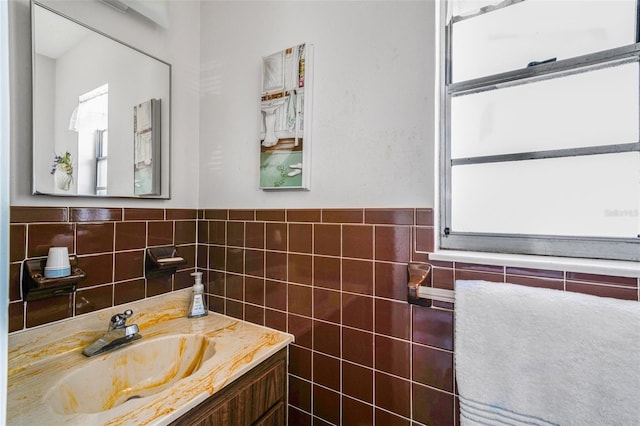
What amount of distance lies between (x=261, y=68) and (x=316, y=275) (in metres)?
0.88

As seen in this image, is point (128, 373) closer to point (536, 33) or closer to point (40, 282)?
point (40, 282)

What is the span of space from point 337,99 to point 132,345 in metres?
1.13

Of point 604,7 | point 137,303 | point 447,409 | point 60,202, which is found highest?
point 604,7

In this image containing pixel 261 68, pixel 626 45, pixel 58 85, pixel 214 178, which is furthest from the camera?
pixel 214 178

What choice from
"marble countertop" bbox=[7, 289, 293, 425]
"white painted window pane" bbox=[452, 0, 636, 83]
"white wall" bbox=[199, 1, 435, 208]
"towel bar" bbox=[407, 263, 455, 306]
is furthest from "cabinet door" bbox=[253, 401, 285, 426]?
"white painted window pane" bbox=[452, 0, 636, 83]

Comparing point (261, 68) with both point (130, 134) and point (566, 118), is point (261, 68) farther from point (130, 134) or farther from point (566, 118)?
point (566, 118)

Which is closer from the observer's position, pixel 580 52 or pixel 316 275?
→ pixel 580 52

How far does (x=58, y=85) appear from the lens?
939mm

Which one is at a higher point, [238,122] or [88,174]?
[238,122]

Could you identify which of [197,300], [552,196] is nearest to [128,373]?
[197,300]

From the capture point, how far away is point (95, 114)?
1.03 m

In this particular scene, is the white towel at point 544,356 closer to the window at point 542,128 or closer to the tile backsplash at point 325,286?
the tile backsplash at point 325,286

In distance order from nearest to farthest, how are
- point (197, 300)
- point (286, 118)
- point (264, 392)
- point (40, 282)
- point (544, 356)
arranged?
point (544, 356) → point (40, 282) → point (264, 392) → point (286, 118) → point (197, 300)

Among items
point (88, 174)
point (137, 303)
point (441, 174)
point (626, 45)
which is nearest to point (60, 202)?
point (88, 174)
